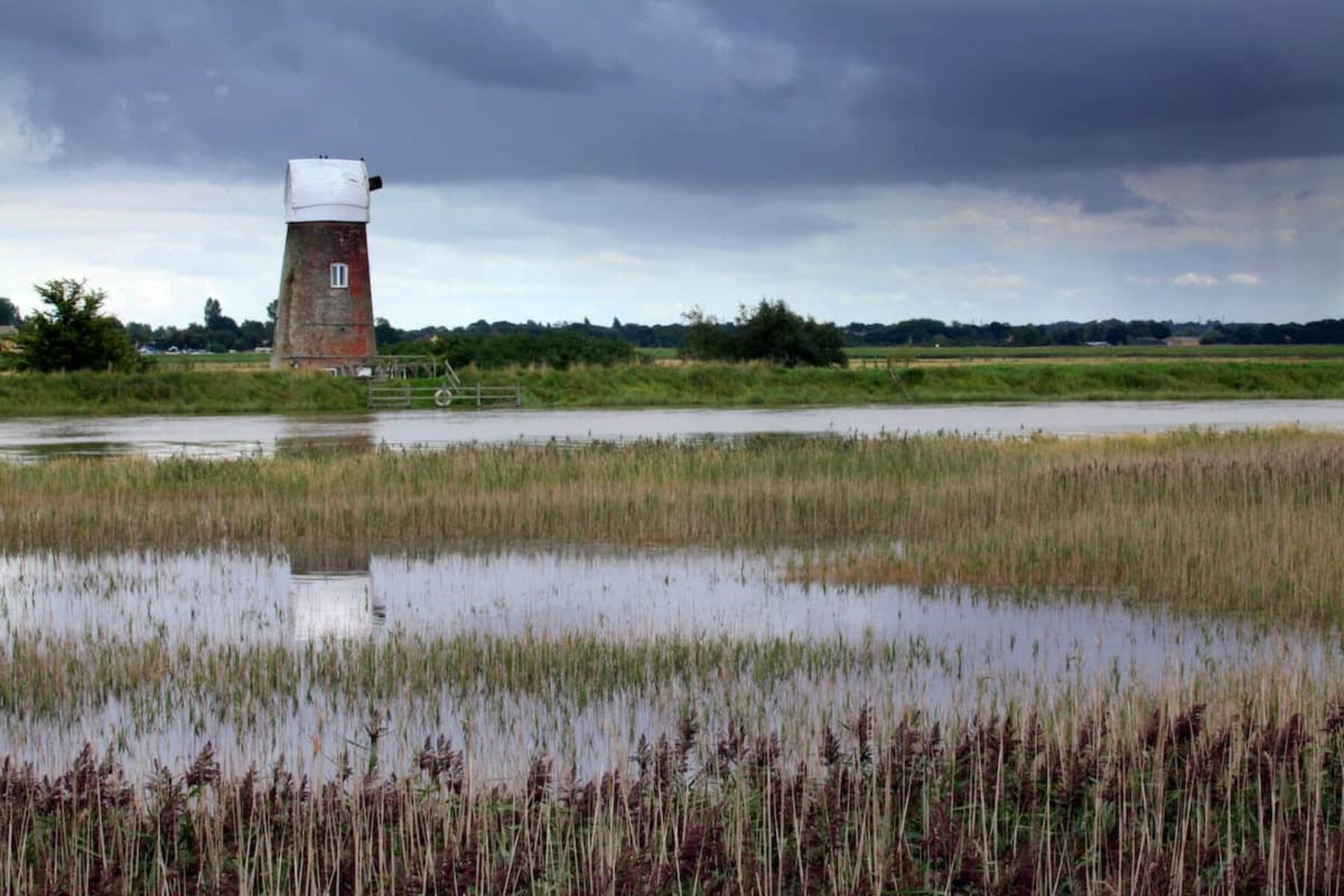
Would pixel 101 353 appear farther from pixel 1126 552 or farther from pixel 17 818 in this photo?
pixel 17 818

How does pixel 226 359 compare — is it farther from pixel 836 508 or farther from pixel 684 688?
pixel 684 688

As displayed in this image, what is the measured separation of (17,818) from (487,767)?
2503 millimetres

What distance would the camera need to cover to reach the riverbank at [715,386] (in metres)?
63.4

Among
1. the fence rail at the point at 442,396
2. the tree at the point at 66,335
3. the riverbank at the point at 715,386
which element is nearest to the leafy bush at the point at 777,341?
the riverbank at the point at 715,386

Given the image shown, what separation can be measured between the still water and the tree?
8.68m

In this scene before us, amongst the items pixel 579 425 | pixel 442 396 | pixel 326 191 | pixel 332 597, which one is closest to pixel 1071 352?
pixel 326 191

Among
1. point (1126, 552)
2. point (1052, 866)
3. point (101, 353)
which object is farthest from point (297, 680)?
point (101, 353)

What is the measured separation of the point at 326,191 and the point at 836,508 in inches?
2238

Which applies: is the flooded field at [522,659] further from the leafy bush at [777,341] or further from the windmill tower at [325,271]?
the leafy bush at [777,341]

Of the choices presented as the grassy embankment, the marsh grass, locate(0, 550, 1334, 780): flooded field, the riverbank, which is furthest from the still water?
locate(0, 550, 1334, 780): flooded field

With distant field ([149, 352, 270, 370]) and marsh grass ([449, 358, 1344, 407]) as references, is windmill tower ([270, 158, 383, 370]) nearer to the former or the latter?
marsh grass ([449, 358, 1344, 407])

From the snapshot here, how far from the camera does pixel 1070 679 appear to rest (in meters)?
11.6

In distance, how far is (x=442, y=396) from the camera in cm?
6662

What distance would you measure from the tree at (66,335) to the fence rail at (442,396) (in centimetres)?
1140
